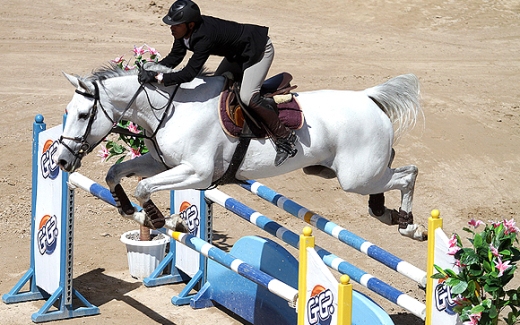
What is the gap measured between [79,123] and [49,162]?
149 cm

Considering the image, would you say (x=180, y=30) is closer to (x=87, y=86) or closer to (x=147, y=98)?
(x=147, y=98)

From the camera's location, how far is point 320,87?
42.0ft

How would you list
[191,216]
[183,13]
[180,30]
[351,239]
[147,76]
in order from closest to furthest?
[183,13] → [180,30] → [147,76] → [351,239] → [191,216]

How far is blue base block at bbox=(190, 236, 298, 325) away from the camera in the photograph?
6.31 meters

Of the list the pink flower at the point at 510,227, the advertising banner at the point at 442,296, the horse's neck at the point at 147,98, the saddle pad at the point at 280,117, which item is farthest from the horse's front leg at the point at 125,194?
the pink flower at the point at 510,227

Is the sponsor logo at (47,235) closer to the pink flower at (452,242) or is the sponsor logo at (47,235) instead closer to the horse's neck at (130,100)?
the horse's neck at (130,100)

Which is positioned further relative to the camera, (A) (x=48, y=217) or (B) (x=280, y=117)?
A: (A) (x=48, y=217)

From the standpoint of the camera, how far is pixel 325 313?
4836mm

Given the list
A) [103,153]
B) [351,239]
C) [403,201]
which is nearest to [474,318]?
[351,239]

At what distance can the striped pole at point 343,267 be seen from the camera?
530 cm

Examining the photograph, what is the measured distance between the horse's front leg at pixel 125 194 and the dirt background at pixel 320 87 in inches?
51.6

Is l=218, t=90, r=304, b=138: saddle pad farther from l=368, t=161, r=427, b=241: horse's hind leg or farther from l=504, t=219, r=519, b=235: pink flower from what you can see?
l=504, t=219, r=519, b=235: pink flower

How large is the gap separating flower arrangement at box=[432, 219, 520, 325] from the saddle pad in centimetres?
143

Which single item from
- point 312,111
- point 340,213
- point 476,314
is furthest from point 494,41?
point 476,314
